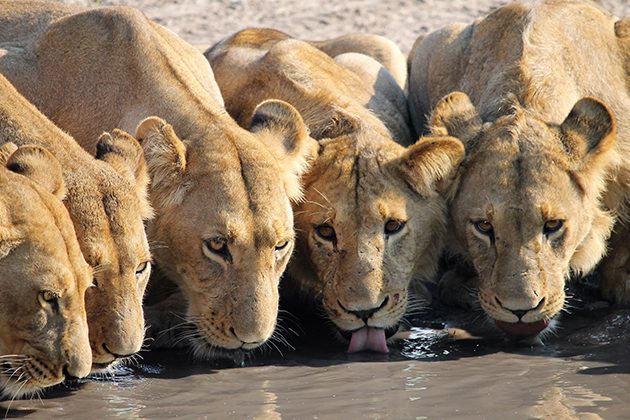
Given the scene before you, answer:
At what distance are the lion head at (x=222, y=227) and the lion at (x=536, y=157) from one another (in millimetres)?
1132

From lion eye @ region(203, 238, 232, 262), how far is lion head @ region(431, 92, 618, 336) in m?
1.49

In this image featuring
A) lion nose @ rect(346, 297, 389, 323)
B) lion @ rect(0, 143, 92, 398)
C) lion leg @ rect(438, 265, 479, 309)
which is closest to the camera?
lion @ rect(0, 143, 92, 398)

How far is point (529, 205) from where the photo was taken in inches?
288

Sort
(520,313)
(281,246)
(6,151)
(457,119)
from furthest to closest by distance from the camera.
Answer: (457,119) < (520,313) < (281,246) < (6,151)

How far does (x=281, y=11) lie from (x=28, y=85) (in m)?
7.20

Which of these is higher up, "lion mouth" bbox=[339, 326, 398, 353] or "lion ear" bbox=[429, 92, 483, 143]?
"lion ear" bbox=[429, 92, 483, 143]

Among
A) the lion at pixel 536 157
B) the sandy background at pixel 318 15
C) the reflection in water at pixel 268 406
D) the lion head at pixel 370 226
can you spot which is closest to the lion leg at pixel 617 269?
the lion at pixel 536 157

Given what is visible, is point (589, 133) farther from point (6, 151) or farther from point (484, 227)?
point (6, 151)

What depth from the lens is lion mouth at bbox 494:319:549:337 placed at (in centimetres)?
754

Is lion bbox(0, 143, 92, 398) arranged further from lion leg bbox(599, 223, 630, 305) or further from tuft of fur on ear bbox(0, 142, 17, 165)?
lion leg bbox(599, 223, 630, 305)

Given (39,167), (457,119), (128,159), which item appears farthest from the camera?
(457,119)

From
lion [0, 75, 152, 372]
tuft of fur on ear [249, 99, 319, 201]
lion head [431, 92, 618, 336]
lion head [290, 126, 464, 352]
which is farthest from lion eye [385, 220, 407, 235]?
lion [0, 75, 152, 372]

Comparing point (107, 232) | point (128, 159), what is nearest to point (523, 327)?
point (128, 159)

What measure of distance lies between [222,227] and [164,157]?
1.78 feet
